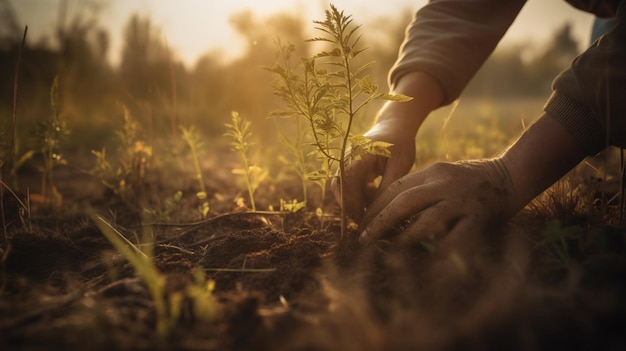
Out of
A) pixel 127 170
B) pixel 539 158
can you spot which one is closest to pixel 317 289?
pixel 539 158

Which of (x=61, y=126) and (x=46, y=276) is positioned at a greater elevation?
(x=61, y=126)

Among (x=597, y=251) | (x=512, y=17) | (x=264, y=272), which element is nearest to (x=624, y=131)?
(x=597, y=251)

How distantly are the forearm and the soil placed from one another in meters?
0.16

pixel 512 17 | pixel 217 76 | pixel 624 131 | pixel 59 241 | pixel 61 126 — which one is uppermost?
pixel 217 76

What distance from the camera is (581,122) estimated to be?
157 centimetres

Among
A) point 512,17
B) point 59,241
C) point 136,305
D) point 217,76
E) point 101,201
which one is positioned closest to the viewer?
point 136,305

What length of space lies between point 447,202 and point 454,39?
128 centimetres

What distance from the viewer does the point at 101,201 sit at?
8.68 feet

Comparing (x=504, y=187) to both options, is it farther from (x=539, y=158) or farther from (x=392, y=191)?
(x=392, y=191)

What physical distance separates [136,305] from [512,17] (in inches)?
98.4

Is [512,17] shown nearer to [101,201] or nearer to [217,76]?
[101,201]

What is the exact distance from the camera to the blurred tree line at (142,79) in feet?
9.93

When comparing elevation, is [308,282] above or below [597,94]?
below

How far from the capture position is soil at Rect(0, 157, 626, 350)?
0.87m
